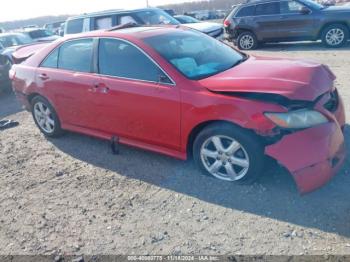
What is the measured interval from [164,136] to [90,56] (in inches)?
59.8

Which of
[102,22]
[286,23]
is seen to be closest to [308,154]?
[102,22]

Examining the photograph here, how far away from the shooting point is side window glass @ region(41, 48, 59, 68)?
16.8 feet

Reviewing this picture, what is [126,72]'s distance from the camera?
4219 millimetres

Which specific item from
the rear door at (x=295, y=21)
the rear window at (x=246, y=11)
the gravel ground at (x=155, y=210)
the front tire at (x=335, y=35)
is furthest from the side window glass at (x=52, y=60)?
the rear window at (x=246, y=11)

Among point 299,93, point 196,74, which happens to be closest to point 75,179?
point 196,74

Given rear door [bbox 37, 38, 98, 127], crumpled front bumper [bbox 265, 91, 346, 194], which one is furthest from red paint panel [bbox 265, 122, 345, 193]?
rear door [bbox 37, 38, 98, 127]

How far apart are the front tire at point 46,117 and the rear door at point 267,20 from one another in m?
9.38

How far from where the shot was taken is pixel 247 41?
520 inches

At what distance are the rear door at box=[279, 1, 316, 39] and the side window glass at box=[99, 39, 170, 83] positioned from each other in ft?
30.0

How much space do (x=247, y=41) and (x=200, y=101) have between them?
33.9 feet

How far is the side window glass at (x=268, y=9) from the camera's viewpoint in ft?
40.8

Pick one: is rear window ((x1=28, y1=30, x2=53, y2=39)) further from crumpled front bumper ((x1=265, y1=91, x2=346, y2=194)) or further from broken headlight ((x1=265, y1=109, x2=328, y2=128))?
crumpled front bumper ((x1=265, y1=91, x2=346, y2=194))

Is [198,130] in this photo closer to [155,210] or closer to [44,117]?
[155,210]

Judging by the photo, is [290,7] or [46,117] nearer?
[46,117]
